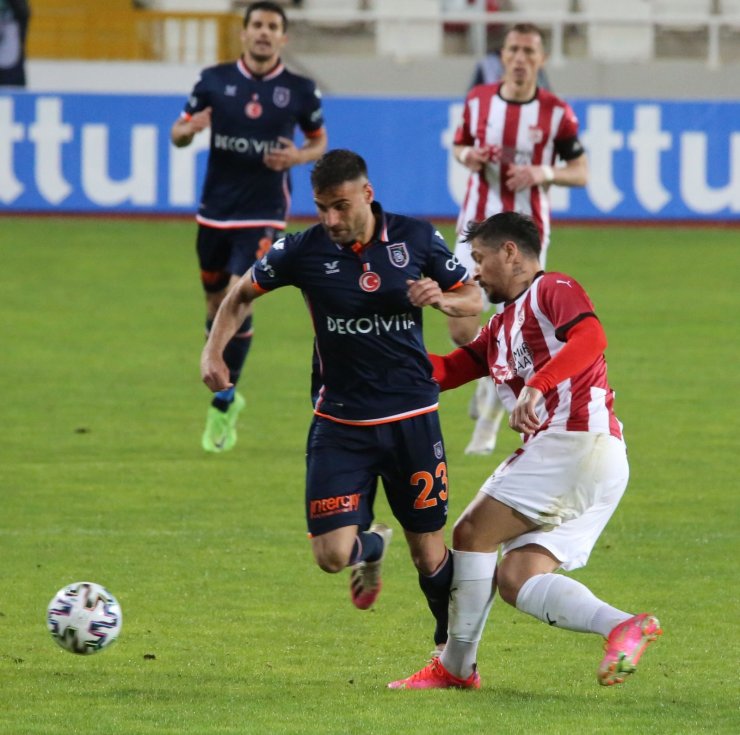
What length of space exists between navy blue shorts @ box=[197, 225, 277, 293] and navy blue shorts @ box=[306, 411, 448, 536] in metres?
4.73

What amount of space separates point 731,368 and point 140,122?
32.5 feet

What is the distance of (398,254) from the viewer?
6.21 m

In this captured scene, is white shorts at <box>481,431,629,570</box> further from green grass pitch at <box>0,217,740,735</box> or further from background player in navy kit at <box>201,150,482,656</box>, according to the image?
green grass pitch at <box>0,217,740,735</box>

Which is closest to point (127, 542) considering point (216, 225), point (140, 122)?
point (216, 225)

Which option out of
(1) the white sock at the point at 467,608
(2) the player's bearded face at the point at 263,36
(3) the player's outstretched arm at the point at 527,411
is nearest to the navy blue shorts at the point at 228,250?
(2) the player's bearded face at the point at 263,36

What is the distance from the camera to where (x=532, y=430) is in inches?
224

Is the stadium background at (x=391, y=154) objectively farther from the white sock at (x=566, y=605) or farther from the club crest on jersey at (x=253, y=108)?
the white sock at (x=566, y=605)

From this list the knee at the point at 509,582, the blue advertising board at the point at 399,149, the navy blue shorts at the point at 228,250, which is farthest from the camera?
the blue advertising board at the point at 399,149

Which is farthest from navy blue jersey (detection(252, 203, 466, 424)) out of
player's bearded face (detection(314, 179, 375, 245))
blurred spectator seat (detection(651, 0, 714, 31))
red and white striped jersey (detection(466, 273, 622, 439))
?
blurred spectator seat (detection(651, 0, 714, 31))

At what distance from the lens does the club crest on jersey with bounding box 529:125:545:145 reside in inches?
424

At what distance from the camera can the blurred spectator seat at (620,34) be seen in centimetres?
2669

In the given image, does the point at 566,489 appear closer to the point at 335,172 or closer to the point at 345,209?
the point at 345,209

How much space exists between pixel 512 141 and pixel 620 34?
659 inches

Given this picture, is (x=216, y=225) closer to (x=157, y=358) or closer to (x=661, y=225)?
(x=157, y=358)
